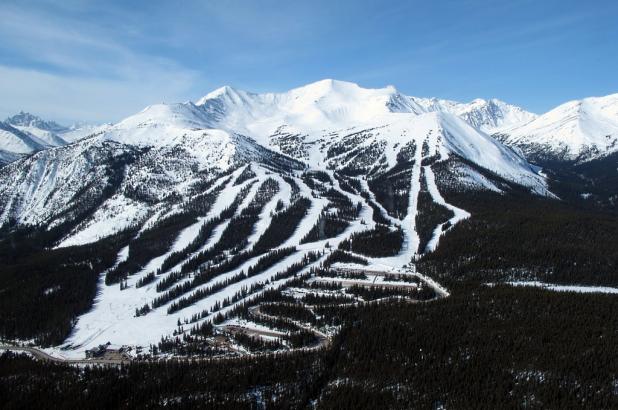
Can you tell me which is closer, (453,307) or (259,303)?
(453,307)

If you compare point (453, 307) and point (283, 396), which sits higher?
point (453, 307)

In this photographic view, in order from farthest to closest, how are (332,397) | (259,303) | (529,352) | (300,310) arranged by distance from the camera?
(259,303) < (300,310) < (529,352) < (332,397)

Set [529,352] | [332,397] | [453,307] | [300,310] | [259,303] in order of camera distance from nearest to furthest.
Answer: [332,397] < [529,352] < [453,307] < [300,310] < [259,303]

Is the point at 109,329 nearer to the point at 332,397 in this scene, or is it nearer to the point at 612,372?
the point at 332,397

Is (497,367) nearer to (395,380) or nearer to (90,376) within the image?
(395,380)

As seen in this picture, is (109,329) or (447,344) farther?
(109,329)

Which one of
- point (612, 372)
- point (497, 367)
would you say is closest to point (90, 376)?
point (497, 367)

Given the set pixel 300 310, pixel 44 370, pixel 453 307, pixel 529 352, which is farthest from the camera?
pixel 300 310

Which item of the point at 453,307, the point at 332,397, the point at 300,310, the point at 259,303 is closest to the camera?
the point at 332,397

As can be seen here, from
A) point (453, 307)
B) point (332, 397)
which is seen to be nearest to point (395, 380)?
point (332, 397)
